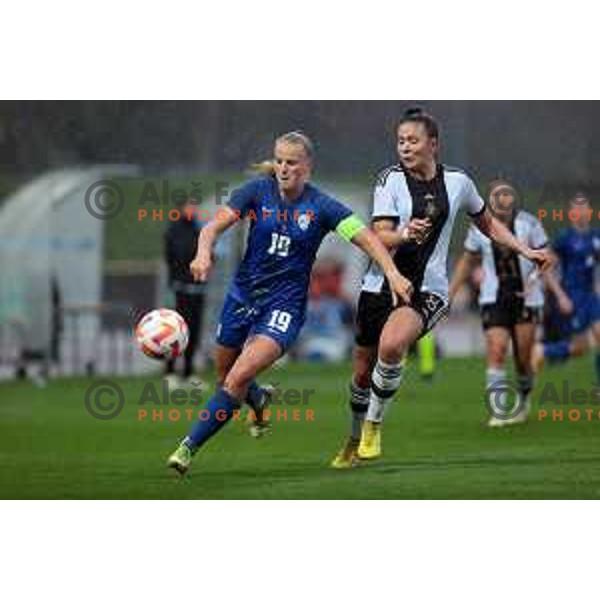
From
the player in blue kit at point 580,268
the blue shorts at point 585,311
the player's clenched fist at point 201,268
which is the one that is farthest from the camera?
the blue shorts at point 585,311

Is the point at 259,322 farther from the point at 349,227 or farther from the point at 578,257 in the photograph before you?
the point at 578,257

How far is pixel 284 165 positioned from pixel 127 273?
381 inches

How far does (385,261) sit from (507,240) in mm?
1133

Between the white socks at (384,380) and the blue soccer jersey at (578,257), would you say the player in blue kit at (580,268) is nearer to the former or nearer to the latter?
the blue soccer jersey at (578,257)

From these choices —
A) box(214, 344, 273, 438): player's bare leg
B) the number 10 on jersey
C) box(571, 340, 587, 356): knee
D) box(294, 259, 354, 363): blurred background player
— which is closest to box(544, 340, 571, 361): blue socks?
box(571, 340, 587, 356): knee

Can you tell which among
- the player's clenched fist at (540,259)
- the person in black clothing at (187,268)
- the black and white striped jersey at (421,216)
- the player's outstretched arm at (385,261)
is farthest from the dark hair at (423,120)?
the person in black clothing at (187,268)

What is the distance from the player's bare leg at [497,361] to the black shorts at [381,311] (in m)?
2.72

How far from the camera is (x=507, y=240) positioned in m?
10.0

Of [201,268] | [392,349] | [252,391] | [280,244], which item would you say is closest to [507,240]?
[392,349]

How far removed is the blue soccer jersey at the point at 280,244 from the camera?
9625mm

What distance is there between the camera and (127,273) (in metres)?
19.0

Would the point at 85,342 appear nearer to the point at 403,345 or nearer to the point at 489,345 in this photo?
the point at 489,345

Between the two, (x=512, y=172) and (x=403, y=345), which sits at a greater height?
(x=512, y=172)

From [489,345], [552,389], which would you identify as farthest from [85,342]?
[489,345]
